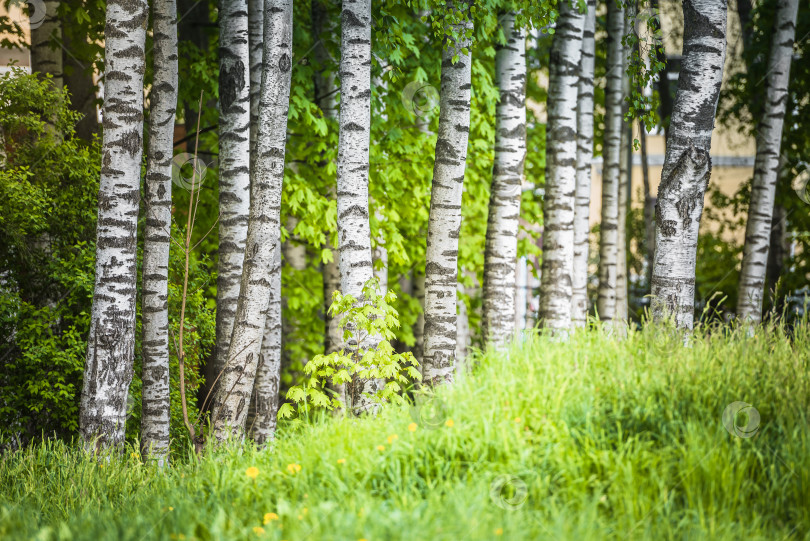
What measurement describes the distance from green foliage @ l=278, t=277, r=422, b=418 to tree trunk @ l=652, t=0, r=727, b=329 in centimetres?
205

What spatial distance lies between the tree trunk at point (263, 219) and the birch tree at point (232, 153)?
64cm

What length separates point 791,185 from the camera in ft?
36.4

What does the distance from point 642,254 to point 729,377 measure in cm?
1219

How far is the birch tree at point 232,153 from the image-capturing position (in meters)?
6.52

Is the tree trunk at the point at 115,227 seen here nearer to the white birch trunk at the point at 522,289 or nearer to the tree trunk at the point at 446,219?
the tree trunk at the point at 446,219

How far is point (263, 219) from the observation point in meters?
5.88

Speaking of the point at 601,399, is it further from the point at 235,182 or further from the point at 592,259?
the point at 592,259


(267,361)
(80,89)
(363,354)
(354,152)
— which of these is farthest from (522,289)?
(363,354)

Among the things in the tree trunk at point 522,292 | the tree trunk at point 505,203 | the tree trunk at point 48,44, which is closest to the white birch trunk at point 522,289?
the tree trunk at point 522,292

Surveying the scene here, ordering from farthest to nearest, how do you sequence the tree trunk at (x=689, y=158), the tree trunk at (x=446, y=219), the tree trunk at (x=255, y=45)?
the tree trunk at (x=255, y=45)
the tree trunk at (x=446, y=219)
the tree trunk at (x=689, y=158)

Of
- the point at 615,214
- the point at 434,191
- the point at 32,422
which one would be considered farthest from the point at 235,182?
the point at 615,214

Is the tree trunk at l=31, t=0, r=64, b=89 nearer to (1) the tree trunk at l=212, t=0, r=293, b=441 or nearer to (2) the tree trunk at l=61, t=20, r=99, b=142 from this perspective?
(2) the tree trunk at l=61, t=20, r=99, b=142

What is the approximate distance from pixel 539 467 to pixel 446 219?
3264 mm

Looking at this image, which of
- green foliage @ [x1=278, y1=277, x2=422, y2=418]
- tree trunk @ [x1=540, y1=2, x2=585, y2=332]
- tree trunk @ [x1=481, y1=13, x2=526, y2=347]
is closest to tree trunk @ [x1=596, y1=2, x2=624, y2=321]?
tree trunk @ [x1=540, y1=2, x2=585, y2=332]
